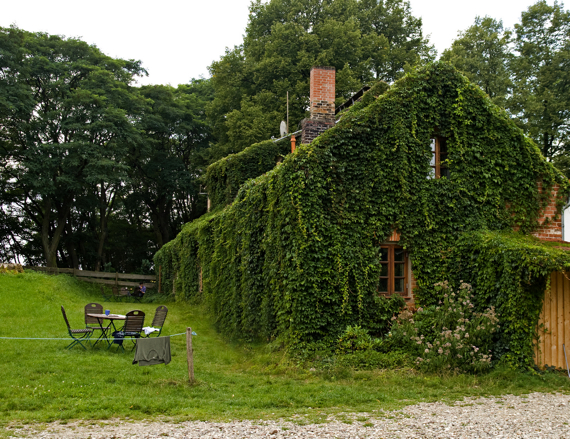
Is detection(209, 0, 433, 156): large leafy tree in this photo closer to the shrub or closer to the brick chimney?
the brick chimney

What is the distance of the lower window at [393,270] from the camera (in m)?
12.1

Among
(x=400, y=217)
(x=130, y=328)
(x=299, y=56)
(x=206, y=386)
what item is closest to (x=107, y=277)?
(x=299, y=56)

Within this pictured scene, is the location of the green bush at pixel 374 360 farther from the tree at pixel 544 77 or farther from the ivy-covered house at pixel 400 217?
the tree at pixel 544 77

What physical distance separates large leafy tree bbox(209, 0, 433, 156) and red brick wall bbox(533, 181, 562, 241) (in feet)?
60.2

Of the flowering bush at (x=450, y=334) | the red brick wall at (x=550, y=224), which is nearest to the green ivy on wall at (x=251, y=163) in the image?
the red brick wall at (x=550, y=224)

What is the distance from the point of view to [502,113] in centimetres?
1292

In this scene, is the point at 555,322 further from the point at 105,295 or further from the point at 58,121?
the point at 58,121

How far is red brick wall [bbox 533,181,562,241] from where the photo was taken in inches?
500

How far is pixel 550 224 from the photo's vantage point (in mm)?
12734

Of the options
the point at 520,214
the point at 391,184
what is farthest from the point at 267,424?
the point at 520,214

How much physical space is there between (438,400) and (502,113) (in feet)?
27.0

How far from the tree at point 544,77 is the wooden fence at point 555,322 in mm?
18896

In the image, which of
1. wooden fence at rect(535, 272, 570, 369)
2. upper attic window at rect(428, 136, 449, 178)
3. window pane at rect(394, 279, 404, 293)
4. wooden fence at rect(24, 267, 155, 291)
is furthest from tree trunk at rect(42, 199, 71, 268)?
wooden fence at rect(535, 272, 570, 369)

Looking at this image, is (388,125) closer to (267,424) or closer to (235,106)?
(267,424)
